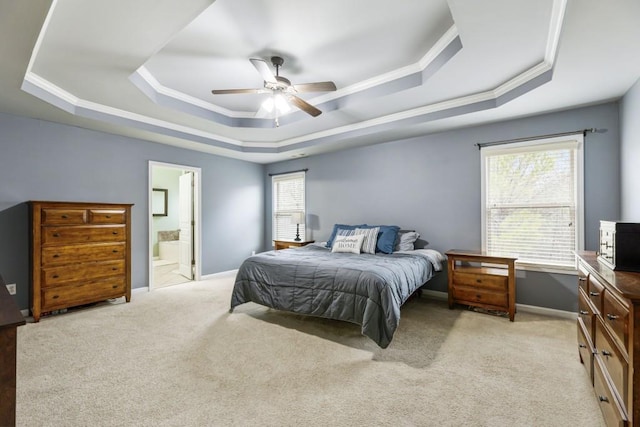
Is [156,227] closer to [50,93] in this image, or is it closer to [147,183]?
[147,183]

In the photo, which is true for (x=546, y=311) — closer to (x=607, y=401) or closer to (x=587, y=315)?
(x=587, y=315)

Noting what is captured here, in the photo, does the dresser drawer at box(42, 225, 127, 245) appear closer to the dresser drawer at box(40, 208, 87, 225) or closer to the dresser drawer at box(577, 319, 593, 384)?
the dresser drawer at box(40, 208, 87, 225)

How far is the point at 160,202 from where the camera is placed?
24.8 feet

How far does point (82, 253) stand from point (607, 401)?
4.92 metres

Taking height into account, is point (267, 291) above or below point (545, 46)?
below

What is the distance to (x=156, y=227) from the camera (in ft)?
24.8

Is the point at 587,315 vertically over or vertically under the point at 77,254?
under

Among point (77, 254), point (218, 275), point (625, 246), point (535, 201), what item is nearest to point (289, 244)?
point (218, 275)

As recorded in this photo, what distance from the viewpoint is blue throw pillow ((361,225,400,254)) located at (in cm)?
406

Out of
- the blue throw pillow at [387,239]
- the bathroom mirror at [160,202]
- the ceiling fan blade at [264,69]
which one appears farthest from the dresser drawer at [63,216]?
the bathroom mirror at [160,202]

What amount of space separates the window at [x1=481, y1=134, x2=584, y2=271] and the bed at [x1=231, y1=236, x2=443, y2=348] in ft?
3.22

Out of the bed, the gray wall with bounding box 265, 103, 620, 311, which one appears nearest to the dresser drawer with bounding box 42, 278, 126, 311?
the bed

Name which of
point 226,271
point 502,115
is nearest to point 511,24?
point 502,115

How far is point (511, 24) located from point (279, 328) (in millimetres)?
3261
